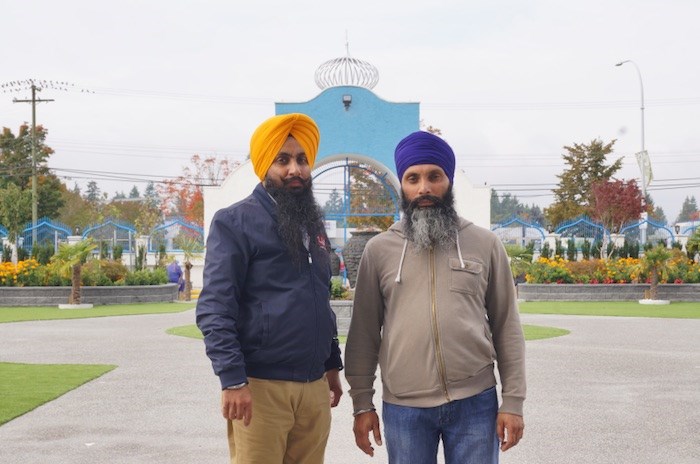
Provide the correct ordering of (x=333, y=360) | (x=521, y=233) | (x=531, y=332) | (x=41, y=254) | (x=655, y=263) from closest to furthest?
(x=333, y=360) → (x=531, y=332) → (x=655, y=263) → (x=41, y=254) → (x=521, y=233)

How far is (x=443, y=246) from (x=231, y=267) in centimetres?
79

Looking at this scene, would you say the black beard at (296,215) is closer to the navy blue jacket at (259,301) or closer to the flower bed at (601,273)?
the navy blue jacket at (259,301)

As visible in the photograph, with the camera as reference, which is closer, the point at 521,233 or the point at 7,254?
the point at 7,254

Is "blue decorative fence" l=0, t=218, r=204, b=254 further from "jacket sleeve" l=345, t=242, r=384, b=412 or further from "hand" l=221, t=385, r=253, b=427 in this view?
"hand" l=221, t=385, r=253, b=427

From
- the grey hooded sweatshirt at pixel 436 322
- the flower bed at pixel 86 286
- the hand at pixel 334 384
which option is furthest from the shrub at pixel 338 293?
the grey hooded sweatshirt at pixel 436 322

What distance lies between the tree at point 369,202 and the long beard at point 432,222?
2670cm

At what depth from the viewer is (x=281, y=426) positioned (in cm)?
340

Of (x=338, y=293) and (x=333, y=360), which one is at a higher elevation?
(x=333, y=360)

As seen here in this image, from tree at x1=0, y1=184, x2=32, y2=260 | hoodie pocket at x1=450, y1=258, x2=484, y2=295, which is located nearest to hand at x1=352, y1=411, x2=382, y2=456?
hoodie pocket at x1=450, y1=258, x2=484, y2=295

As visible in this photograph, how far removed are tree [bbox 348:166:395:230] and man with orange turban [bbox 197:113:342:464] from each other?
26631 mm

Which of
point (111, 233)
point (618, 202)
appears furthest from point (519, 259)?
point (111, 233)

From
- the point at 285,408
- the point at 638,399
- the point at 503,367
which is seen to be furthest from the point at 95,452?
the point at 638,399

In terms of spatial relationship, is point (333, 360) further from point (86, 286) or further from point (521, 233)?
point (521, 233)

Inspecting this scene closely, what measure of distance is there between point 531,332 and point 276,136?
471 inches
